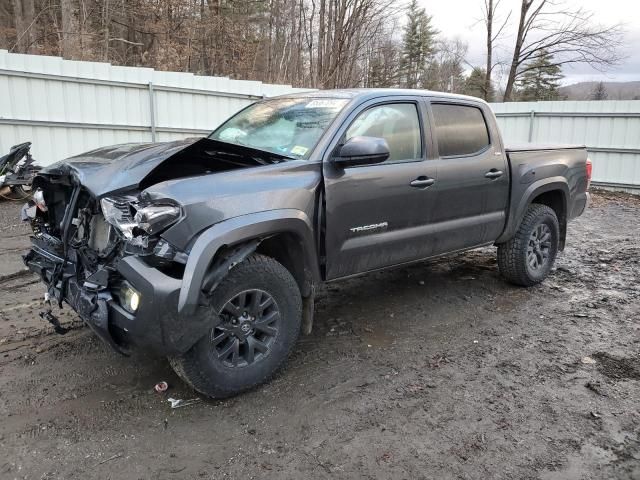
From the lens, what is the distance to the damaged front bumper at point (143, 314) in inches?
105

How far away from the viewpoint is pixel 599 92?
35906mm

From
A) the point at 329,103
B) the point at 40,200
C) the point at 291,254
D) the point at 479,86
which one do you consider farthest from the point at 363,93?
the point at 479,86

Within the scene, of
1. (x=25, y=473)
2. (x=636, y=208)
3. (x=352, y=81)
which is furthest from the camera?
(x=352, y=81)

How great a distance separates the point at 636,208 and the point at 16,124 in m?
12.5

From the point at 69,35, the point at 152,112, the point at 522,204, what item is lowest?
the point at 522,204

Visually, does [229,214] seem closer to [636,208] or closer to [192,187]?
[192,187]

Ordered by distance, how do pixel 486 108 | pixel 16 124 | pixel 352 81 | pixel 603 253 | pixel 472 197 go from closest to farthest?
pixel 472 197 < pixel 486 108 < pixel 603 253 < pixel 16 124 < pixel 352 81

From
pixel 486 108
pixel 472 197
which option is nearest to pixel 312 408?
pixel 472 197

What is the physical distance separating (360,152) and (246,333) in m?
1.41

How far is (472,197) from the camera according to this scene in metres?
4.59

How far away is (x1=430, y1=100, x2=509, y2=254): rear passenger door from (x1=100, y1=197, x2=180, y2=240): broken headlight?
2.34 metres

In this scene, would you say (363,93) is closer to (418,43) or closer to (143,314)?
(143,314)

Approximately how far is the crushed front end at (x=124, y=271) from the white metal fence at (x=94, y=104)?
7.02m

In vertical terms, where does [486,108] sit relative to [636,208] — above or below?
above
